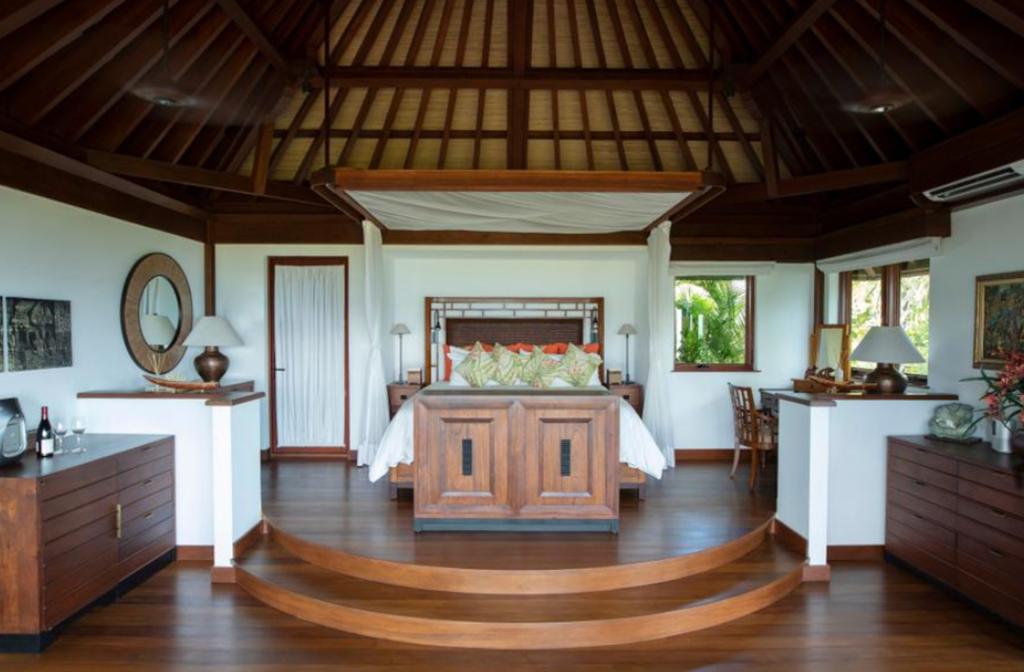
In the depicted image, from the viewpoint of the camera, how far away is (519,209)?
4.82 meters

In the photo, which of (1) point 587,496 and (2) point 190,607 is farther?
(1) point 587,496

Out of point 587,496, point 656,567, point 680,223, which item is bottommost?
point 656,567

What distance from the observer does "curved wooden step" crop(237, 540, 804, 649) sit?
3.29 metres

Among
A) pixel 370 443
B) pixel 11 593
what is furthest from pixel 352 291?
pixel 11 593

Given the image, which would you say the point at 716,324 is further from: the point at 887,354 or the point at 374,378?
the point at 374,378

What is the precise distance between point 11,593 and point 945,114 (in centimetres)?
619

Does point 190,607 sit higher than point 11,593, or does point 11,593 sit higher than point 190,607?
point 11,593

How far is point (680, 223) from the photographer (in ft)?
21.9

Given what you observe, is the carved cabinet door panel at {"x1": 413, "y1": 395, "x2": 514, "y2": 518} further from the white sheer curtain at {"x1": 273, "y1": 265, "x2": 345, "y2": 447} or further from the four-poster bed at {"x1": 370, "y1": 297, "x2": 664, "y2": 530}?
the white sheer curtain at {"x1": 273, "y1": 265, "x2": 345, "y2": 447}

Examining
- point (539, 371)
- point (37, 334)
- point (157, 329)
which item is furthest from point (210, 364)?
point (539, 371)

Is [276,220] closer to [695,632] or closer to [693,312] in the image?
[693,312]

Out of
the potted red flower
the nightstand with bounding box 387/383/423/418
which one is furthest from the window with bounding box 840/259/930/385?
the nightstand with bounding box 387/383/423/418

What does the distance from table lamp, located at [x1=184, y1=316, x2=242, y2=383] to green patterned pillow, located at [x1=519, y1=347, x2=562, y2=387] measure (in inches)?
96.0

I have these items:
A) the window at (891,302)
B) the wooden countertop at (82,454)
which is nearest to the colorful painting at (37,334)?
the wooden countertop at (82,454)
